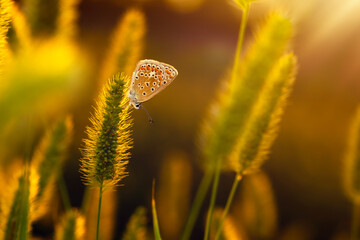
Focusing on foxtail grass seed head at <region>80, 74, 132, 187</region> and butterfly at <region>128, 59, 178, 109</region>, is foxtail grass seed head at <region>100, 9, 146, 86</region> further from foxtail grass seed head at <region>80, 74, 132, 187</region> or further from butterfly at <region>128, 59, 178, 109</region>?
foxtail grass seed head at <region>80, 74, 132, 187</region>

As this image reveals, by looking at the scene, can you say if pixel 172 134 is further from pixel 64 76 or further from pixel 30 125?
pixel 64 76

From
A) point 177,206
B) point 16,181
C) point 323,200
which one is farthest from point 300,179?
point 16,181

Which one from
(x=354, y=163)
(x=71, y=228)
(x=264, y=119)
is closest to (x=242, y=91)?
→ (x=264, y=119)

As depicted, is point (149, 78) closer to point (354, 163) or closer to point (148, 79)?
point (148, 79)

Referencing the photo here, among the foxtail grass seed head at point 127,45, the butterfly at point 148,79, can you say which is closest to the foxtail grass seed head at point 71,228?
the butterfly at point 148,79

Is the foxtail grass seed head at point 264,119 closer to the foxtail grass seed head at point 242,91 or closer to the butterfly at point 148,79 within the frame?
the foxtail grass seed head at point 242,91

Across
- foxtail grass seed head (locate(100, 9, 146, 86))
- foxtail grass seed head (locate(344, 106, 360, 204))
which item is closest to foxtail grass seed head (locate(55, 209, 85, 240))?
foxtail grass seed head (locate(100, 9, 146, 86))

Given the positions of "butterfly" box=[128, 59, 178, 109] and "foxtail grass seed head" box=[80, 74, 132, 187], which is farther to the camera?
"butterfly" box=[128, 59, 178, 109]
